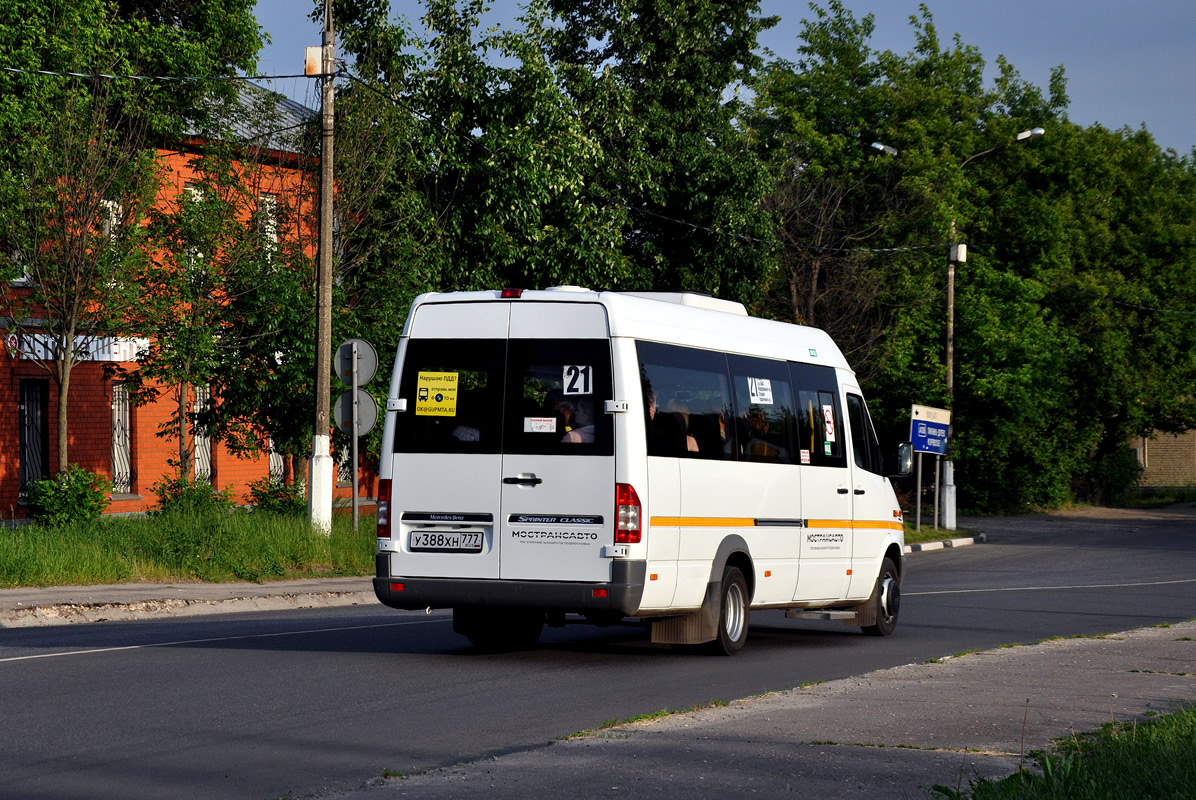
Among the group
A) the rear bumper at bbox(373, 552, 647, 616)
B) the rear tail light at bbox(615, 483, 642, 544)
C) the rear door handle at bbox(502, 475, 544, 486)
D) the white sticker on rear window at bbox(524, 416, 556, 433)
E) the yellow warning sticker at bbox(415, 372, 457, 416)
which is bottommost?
the rear bumper at bbox(373, 552, 647, 616)

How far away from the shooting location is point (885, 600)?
1509cm

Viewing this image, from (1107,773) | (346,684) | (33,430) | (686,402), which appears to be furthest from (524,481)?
(33,430)

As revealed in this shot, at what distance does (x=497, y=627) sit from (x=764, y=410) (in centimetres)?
296

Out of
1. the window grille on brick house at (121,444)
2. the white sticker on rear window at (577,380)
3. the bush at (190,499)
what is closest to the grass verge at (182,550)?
the bush at (190,499)

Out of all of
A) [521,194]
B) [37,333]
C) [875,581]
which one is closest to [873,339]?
[521,194]

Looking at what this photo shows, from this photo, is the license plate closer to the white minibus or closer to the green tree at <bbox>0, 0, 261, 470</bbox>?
the white minibus

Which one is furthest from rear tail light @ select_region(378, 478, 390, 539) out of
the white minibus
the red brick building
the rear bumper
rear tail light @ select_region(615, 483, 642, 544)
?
the red brick building

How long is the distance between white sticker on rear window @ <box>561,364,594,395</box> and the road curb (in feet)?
67.5

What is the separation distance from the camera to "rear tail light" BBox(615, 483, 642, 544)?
1123 centimetres

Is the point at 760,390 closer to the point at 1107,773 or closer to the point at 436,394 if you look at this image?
the point at 436,394

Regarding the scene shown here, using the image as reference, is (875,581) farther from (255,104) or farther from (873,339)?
(873,339)

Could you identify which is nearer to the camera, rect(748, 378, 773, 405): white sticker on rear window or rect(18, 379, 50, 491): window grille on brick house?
rect(748, 378, 773, 405): white sticker on rear window

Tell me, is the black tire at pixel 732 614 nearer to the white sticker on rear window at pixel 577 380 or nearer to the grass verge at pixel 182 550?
the white sticker on rear window at pixel 577 380

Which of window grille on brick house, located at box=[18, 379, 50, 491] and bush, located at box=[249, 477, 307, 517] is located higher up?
window grille on brick house, located at box=[18, 379, 50, 491]
